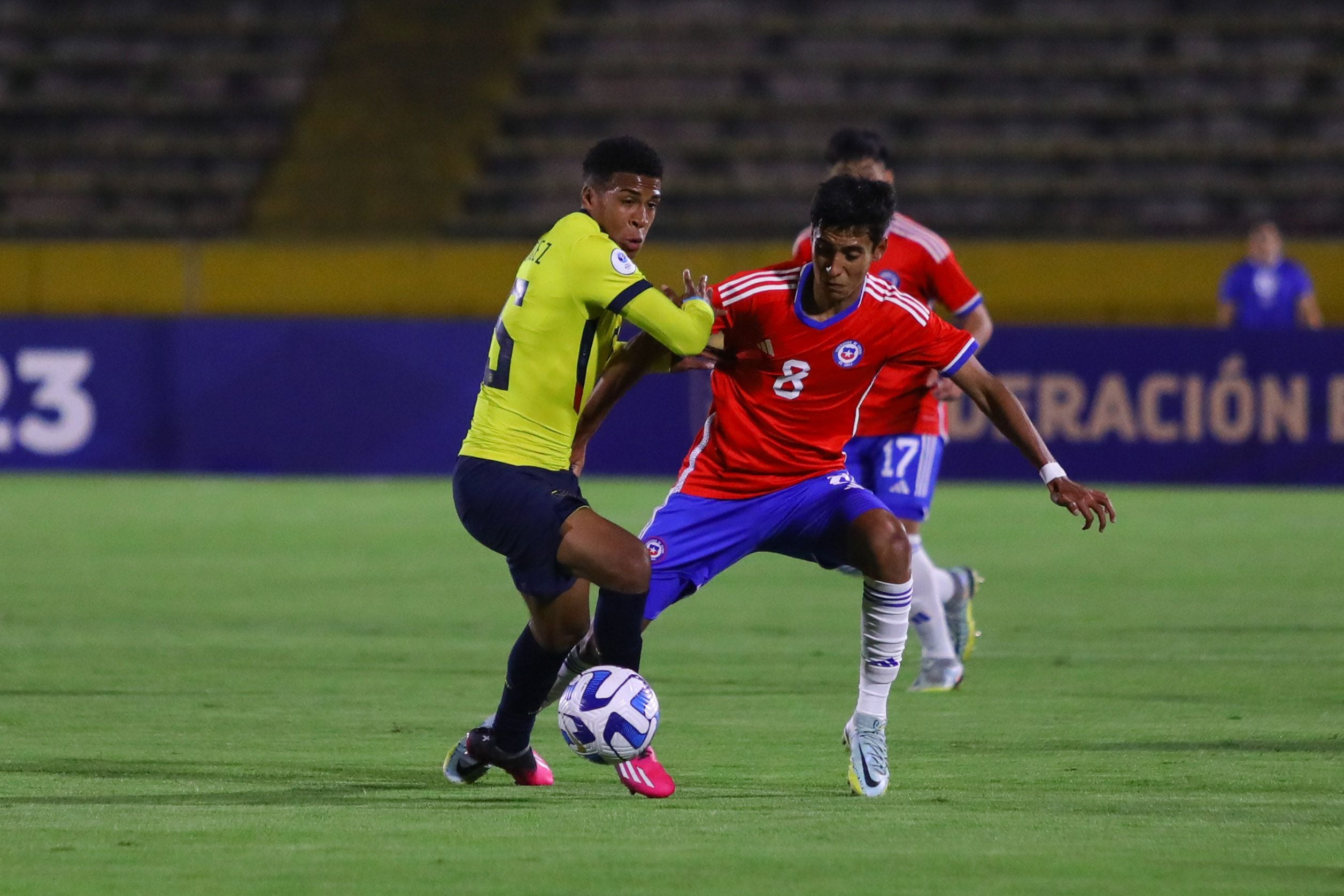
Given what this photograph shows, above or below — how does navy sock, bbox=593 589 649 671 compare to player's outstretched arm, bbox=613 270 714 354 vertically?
below

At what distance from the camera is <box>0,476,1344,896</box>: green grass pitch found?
15.8ft

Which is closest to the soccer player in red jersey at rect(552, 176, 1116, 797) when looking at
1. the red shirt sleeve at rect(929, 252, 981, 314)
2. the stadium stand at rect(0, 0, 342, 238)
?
the red shirt sleeve at rect(929, 252, 981, 314)

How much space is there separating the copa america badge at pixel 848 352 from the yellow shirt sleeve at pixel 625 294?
64cm

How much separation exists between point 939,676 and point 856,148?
2110 mm

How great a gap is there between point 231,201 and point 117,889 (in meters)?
20.4

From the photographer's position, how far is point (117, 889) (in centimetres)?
456

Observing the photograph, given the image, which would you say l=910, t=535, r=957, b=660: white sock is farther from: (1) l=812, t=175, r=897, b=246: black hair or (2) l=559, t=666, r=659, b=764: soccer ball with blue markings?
(2) l=559, t=666, r=659, b=764: soccer ball with blue markings

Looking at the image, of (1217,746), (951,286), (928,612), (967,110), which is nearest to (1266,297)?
(967,110)

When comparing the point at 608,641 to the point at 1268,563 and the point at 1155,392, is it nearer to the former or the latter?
the point at 1268,563

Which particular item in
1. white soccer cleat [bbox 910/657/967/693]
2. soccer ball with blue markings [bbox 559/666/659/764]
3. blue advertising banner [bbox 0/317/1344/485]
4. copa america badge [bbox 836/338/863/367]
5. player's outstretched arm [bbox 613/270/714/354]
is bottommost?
blue advertising banner [bbox 0/317/1344/485]

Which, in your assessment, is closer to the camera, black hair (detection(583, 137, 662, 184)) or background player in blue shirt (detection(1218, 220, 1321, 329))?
black hair (detection(583, 137, 662, 184))

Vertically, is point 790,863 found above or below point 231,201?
above

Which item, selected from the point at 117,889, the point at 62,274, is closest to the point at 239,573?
the point at 117,889

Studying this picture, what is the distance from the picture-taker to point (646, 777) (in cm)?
578
